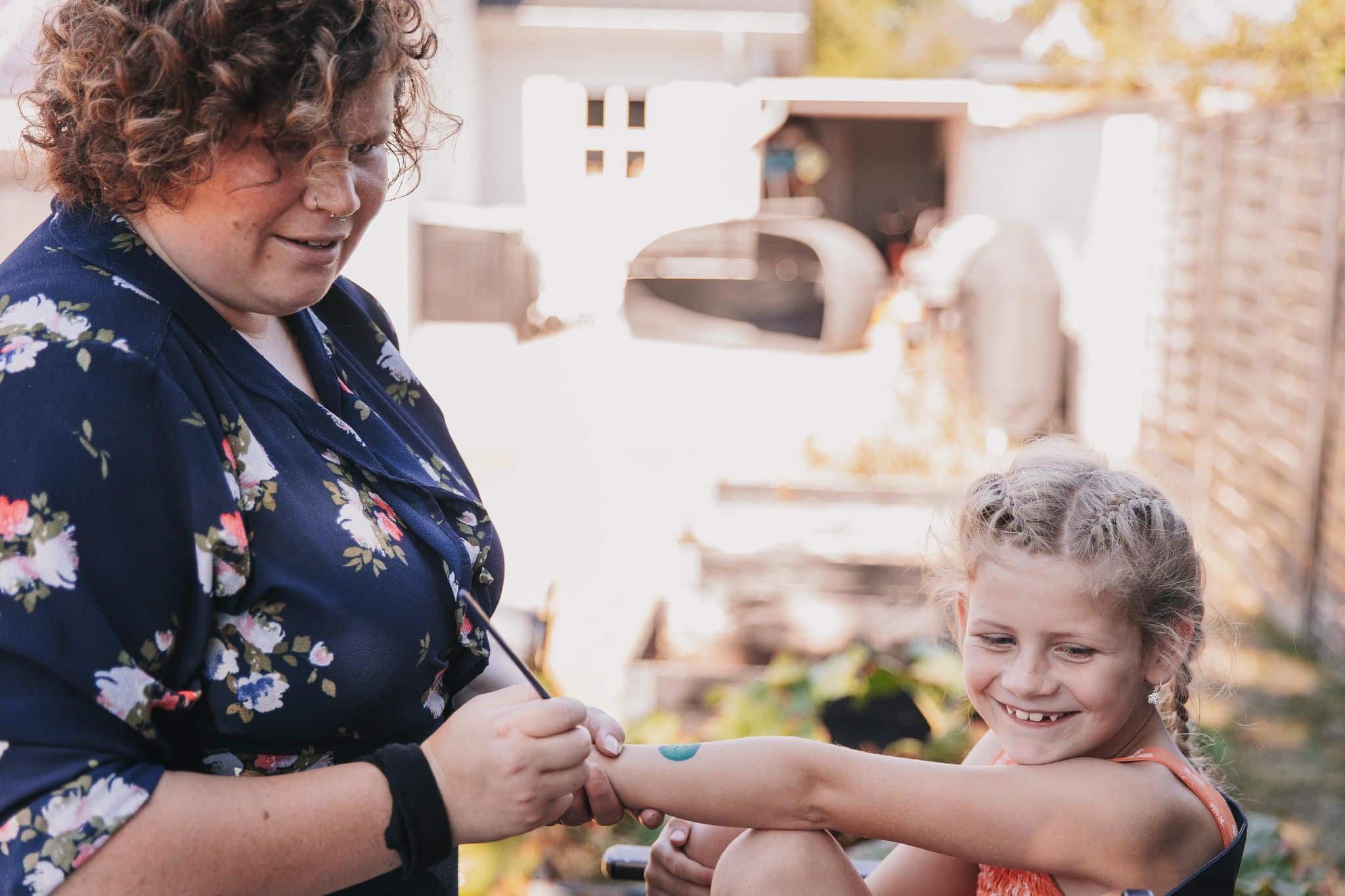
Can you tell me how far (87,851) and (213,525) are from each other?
0.29 m

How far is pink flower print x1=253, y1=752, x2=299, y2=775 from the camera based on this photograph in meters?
1.29

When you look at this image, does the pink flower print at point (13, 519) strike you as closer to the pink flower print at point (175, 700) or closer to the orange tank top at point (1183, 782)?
the pink flower print at point (175, 700)

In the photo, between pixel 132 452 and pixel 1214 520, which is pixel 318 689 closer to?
pixel 132 452

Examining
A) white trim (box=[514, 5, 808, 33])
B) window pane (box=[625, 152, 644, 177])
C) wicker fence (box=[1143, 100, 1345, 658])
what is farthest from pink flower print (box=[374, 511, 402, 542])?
window pane (box=[625, 152, 644, 177])

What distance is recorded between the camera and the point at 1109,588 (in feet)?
5.24

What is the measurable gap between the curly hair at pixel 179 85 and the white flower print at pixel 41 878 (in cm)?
60

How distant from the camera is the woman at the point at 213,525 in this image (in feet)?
3.55

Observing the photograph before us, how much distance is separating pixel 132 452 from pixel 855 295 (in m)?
10.9

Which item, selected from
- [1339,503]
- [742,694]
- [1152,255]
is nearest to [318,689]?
[742,694]

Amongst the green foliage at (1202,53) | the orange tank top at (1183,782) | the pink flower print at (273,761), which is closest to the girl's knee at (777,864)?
the orange tank top at (1183,782)

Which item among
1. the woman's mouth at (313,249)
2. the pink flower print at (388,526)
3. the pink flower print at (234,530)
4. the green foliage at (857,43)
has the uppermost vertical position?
the green foliage at (857,43)

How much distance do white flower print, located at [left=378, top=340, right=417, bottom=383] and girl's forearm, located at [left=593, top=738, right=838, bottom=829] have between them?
0.56 metres

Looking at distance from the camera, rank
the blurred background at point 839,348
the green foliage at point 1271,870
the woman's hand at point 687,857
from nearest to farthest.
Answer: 1. the woman's hand at point 687,857
2. the green foliage at point 1271,870
3. the blurred background at point 839,348

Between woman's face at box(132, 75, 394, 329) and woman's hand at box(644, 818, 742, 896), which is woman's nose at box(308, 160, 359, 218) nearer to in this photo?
woman's face at box(132, 75, 394, 329)
